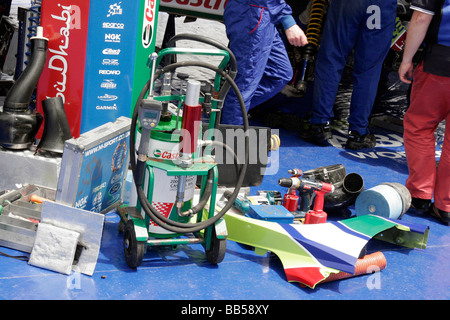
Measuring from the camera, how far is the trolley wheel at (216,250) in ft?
9.68

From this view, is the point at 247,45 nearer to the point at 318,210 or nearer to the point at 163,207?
the point at 318,210

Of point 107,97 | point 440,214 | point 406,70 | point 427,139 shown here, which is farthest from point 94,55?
point 440,214

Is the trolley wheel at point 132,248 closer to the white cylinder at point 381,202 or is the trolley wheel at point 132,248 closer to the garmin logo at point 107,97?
the garmin logo at point 107,97

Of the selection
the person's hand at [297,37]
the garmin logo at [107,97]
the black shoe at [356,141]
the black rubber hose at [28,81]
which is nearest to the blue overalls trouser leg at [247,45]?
the person's hand at [297,37]

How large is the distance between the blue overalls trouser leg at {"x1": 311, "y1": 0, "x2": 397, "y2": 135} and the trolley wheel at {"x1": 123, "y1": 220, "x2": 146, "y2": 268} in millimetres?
3277

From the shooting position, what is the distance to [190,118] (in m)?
2.80

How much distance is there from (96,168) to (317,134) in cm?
308

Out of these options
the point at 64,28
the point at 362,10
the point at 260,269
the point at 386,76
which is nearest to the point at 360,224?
the point at 260,269

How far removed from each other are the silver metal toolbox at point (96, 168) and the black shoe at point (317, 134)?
2658 mm

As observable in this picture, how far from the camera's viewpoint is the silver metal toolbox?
9.70 feet

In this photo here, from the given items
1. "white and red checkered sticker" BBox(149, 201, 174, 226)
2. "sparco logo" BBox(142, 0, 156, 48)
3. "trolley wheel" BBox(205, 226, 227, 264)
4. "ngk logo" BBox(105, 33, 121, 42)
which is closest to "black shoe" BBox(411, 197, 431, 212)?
"trolley wheel" BBox(205, 226, 227, 264)

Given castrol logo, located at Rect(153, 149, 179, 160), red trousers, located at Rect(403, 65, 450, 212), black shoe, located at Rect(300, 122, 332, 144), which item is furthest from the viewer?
black shoe, located at Rect(300, 122, 332, 144)

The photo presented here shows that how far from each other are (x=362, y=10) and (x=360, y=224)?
2585 mm

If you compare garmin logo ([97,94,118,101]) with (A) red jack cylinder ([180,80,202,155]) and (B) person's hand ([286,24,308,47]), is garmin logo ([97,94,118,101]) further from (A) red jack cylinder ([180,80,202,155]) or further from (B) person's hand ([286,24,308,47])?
(B) person's hand ([286,24,308,47])
